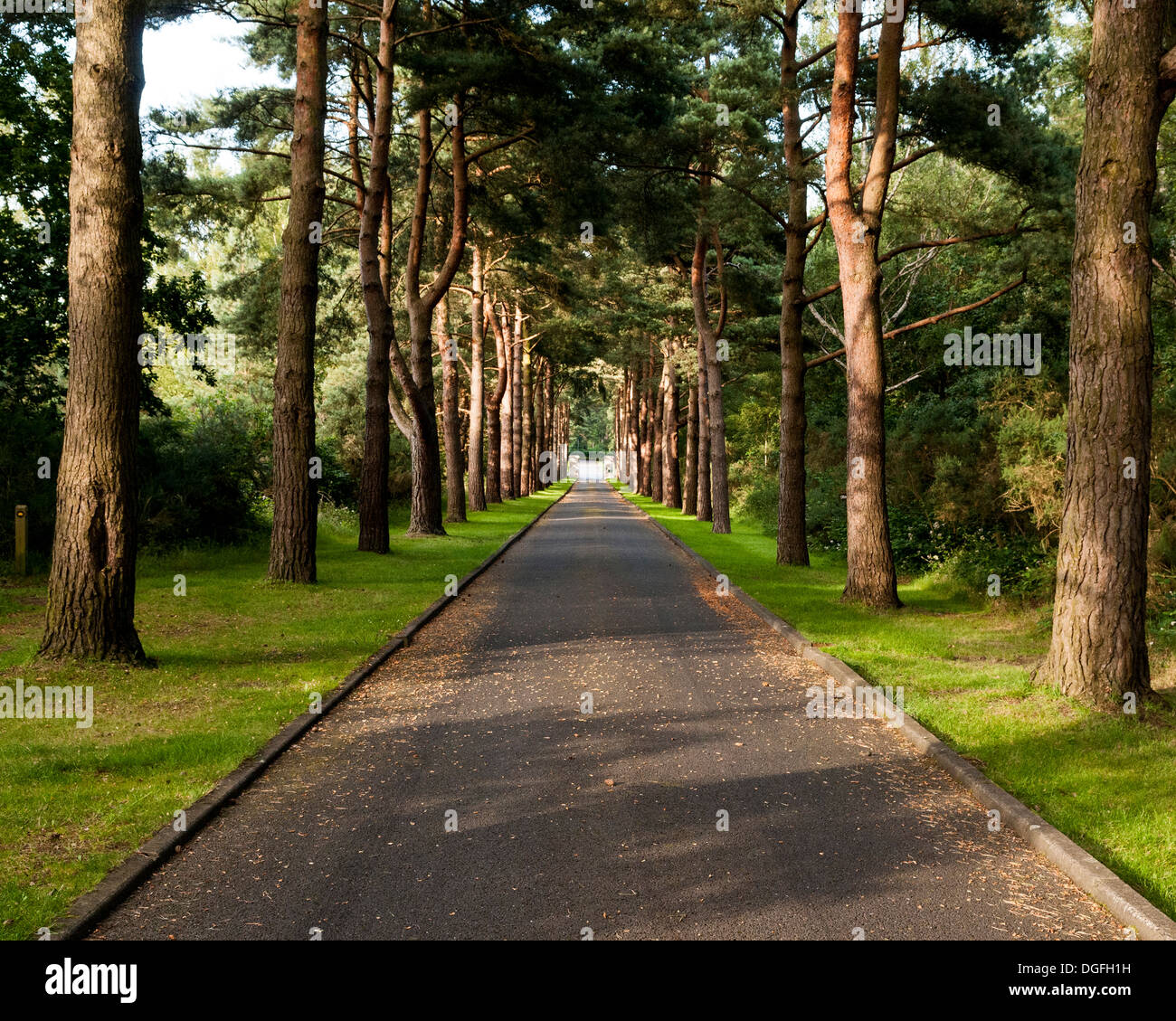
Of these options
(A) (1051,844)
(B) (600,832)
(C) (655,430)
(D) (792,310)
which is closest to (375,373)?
(D) (792,310)

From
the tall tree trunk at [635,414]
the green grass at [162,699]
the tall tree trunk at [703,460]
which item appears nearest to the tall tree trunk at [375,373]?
the green grass at [162,699]

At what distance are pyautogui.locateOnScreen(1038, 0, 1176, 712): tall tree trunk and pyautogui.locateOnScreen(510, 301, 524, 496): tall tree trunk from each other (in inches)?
1350

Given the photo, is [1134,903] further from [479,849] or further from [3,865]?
[3,865]

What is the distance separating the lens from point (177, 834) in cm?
559

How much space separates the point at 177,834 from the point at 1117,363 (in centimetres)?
787

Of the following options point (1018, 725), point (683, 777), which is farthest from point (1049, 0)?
point (683, 777)

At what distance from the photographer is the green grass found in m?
5.37

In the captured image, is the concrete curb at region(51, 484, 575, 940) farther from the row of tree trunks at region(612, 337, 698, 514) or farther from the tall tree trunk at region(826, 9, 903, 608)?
the row of tree trunks at region(612, 337, 698, 514)

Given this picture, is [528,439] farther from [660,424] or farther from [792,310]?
[792,310]

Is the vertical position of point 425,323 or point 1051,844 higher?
point 425,323

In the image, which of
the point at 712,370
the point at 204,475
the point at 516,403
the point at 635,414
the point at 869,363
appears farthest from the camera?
the point at 635,414

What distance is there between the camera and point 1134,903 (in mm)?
4707

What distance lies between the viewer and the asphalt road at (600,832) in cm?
466

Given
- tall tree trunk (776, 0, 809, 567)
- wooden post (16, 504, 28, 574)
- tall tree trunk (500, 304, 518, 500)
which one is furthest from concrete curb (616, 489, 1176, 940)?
tall tree trunk (500, 304, 518, 500)
